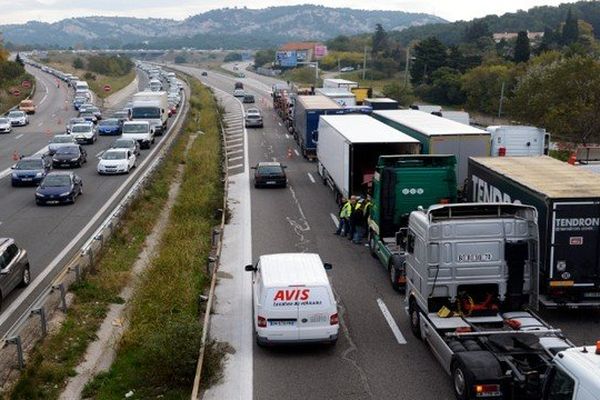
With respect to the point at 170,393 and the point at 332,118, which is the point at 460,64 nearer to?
the point at 332,118

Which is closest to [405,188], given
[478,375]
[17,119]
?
[478,375]

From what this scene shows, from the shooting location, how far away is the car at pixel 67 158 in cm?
3928

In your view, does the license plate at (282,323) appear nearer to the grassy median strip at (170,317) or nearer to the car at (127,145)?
the grassy median strip at (170,317)

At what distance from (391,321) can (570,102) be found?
135 feet

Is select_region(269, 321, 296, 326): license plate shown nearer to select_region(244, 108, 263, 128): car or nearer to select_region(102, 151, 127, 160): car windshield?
select_region(102, 151, 127, 160): car windshield

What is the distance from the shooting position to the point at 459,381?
11.9 meters

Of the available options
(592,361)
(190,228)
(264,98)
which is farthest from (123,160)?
(264,98)

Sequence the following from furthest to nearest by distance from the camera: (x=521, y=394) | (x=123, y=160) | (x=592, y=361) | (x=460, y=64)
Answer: (x=460, y=64) → (x=123, y=160) → (x=521, y=394) → (x=592, y=361)

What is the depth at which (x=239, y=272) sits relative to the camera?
20.7 metres

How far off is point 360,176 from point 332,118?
7905 mm

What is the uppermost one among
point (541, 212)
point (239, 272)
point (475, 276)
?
point (541, 212)

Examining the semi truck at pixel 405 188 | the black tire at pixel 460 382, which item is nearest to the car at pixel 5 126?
the semi truck at pixel 405 188

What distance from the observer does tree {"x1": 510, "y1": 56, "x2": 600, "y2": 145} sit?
5100 cm

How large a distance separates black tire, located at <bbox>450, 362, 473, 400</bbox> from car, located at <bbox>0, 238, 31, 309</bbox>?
34.8ft
